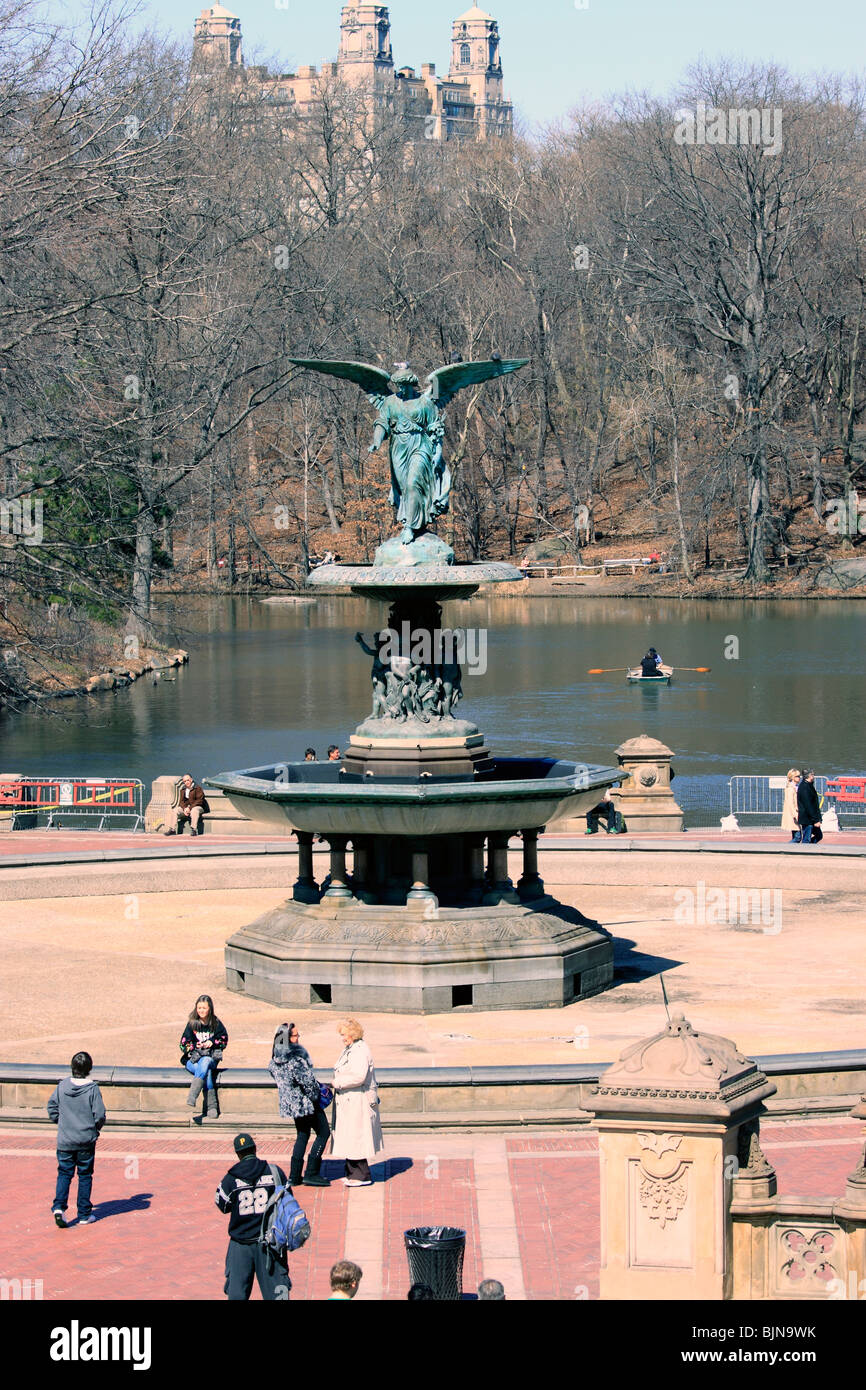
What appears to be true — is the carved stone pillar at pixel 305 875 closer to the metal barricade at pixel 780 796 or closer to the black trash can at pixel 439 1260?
the black trash can at pixel 439 1260

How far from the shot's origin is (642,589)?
88.9 meters

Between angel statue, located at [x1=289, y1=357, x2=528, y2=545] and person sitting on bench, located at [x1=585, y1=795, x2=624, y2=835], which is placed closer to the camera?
angel statue, located at [x1=289, y1=357, x2=528, y2=545]

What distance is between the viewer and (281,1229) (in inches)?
426

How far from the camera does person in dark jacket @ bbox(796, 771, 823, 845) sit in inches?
1090

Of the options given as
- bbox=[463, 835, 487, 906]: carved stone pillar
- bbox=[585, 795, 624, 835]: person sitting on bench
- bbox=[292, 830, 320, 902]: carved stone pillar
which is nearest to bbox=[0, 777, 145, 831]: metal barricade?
bbox=[585, 795, 624, 835]: person sitting on bench

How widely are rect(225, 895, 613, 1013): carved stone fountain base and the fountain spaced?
0.7 inches

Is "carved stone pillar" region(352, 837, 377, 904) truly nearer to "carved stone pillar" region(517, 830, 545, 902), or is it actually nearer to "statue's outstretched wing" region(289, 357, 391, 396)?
"carved stone pillar" region(517, 830, 545, 902)

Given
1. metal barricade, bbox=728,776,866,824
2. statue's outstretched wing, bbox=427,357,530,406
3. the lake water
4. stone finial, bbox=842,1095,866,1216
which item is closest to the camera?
stone finial, bbox=842,1095,866,1216

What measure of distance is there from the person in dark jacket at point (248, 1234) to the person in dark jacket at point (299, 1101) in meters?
2.68

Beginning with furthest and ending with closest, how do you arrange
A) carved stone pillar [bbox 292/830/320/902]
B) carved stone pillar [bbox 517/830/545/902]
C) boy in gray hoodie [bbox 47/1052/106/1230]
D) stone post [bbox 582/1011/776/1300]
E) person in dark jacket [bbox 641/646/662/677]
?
person in dark jacket [bbox 641/646/662/677], carved stone pillar [bbox 292/830/320/902], carved stone pillar [bbox 517/830/545/902], boy in gray hoodie [bbox 47/1052/106/1230], stone post [bbox 582/1011/776/1300]

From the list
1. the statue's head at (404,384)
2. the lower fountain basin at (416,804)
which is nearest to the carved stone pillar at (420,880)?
the lower fountain basin at (416,804)

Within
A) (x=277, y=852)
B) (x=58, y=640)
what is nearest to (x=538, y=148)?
(x=58, y=640)

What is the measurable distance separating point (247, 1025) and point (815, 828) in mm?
11645

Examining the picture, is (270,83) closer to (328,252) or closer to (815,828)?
(328,252)
